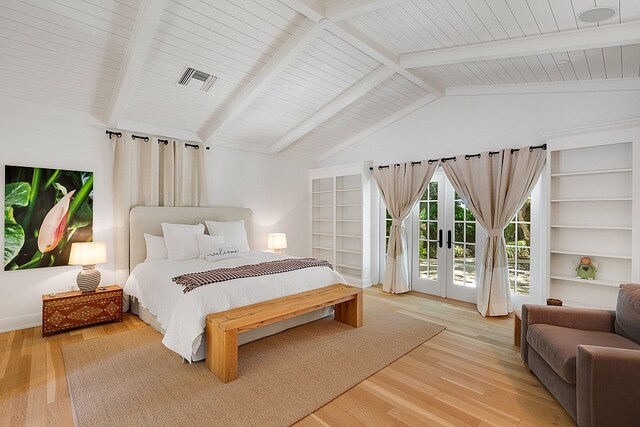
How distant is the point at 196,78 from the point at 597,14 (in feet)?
11.7

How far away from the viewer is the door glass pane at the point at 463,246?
444 cm

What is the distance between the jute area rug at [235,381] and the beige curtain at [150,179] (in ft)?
4.49

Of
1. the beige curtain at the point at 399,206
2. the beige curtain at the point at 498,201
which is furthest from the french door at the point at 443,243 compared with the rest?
the beige curtain at the point at 498,201

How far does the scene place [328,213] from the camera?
20.1 feet

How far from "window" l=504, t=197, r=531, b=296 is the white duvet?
2311 millimetres

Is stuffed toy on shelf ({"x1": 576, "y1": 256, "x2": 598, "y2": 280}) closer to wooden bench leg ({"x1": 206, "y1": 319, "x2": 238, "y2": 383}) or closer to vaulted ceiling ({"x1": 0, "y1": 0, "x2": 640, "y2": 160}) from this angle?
vaulted ceiling ({"x1": 0, "y1": 0, "x2": 640, "y2": 160})

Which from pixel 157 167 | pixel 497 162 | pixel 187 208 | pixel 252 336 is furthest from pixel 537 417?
pixel 157 167

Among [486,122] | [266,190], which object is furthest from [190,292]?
[486,122]

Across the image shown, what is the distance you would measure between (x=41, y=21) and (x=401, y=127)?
442 cm

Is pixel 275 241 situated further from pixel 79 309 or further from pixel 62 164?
pixel 62 164

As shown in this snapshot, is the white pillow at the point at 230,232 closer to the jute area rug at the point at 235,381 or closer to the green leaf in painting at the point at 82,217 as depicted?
the green leaf in painting at the point at 82,217

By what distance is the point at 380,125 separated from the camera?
533cm

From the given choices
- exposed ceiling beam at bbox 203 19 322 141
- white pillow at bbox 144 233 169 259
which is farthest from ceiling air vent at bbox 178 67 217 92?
white pillow at bbox 144 233 169 259

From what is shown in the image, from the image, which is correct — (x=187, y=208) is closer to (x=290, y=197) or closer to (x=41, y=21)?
(x=290, y=197)
